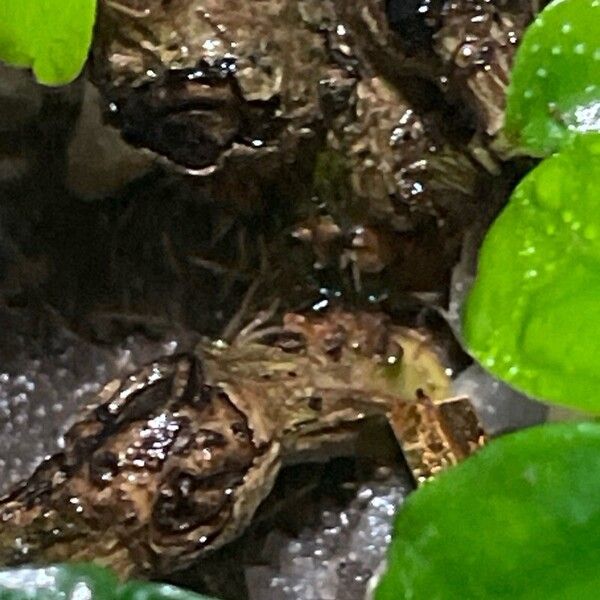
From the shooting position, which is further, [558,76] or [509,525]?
[558,76]

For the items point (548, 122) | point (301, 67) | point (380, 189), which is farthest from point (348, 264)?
point (548, 122)

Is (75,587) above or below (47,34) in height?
below

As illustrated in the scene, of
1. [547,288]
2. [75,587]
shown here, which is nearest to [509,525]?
[547,288]

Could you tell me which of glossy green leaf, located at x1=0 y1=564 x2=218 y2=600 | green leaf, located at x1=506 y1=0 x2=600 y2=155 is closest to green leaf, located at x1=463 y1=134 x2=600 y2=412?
green leaf, located at x1=506 y1=0 x2=600 y2=155

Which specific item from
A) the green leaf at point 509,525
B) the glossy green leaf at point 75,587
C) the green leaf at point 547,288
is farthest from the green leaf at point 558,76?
the glossy green leaf at point 75,587

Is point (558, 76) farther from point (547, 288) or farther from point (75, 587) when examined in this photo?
point (75, 587)

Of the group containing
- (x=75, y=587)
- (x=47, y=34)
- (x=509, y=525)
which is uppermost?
(x=47, y=34)
